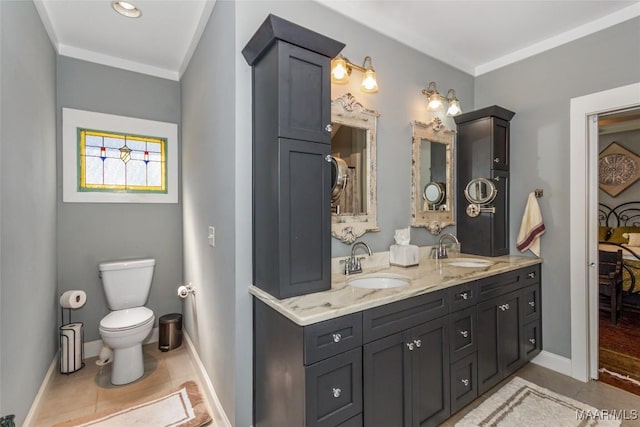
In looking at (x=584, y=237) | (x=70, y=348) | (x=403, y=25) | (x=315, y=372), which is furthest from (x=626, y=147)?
(x=70, y=348)

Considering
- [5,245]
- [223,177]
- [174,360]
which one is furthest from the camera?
[174,360]

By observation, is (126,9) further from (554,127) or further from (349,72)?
(554,127)

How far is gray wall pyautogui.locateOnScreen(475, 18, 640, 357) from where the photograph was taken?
2.19 m

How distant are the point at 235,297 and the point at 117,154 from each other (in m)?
2.01

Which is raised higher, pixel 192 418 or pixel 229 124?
pixel 229 124

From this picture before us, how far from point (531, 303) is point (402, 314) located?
5.27ft

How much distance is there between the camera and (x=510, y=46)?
2.57 m

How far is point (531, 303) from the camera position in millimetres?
2430

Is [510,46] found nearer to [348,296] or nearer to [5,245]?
[348,296]

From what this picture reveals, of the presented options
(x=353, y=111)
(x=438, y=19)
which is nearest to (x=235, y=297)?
(x=353, y=111)

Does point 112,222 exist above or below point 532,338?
above

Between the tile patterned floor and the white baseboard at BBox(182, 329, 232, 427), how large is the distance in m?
0.04

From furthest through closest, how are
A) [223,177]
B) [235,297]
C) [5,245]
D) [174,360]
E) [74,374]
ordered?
[174,360] < [74,374] < [223,177] < [235,297] < [5,245]

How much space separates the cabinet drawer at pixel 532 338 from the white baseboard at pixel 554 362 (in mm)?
A: 66
